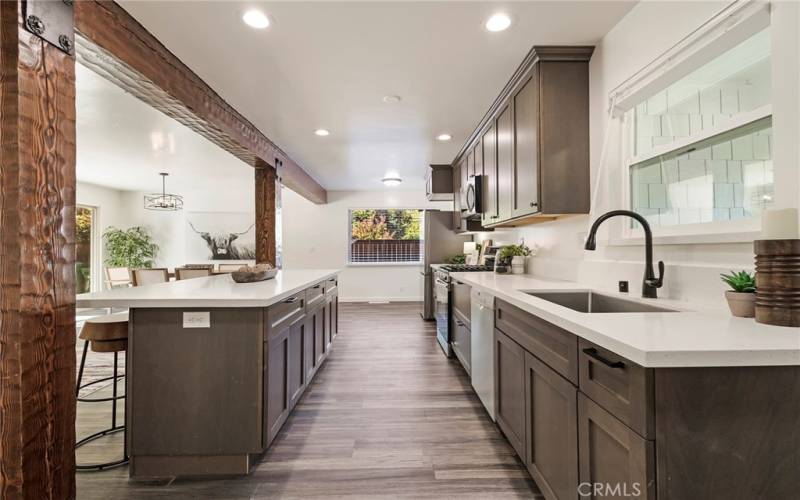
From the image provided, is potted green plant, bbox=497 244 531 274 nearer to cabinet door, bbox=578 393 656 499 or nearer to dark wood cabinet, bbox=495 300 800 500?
cabinet door, bbox=578 393 656 499

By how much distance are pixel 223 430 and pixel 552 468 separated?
59.2 inches

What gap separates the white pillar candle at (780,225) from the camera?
979 millimetres

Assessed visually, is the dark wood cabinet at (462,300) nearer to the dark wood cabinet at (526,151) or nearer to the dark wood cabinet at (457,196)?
the dark wood cabinet at (526,151)

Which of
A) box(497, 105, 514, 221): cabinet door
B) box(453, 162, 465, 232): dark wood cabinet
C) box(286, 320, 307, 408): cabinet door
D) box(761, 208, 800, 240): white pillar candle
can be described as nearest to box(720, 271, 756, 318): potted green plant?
box(761, 208, 800, 240): white pillar candle

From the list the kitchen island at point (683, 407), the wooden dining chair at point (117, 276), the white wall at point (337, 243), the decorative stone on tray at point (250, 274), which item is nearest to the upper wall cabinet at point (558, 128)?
the kitchen island at point (683, 407)

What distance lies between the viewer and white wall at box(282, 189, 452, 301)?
24.8 ft

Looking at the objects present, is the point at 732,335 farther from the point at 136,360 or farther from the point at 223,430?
the point at 136,360

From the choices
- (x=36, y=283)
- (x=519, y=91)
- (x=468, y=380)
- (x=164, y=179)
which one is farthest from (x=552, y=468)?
(x=164, y=179)

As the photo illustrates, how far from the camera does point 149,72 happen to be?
209 cm

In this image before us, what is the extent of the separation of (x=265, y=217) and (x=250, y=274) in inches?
71.6

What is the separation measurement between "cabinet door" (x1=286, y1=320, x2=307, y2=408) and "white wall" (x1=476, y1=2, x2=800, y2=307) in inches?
75.4

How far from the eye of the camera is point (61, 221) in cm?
136

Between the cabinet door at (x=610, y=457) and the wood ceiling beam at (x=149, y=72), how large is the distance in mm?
2642

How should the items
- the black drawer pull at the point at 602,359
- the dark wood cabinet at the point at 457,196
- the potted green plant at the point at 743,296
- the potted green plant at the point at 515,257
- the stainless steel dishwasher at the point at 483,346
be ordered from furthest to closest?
1. the dark wood cabinet at the point at 457,196
2. the potted green plant at the point at 515,257
3. the stainless steel dishwasher at the point at 483,346
4. the potted green plant at the point at 743,296
5. the black drawer pull at the point at 602,359
